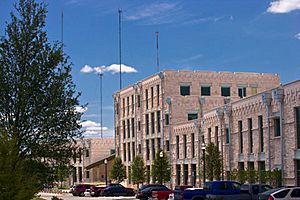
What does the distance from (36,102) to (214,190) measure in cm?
1619

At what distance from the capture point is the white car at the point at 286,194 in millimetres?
28422

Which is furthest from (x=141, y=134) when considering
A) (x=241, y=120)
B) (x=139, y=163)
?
(x=241, y=120)

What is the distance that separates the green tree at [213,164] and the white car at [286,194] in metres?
26.4

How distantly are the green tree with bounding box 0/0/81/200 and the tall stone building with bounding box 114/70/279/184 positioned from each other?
144ft

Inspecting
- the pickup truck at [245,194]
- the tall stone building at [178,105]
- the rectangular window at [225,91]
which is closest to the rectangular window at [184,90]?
the tall stone building at [178,105]

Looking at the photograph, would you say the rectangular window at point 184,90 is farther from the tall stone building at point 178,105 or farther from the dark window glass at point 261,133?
the dark window glass at point 261,133

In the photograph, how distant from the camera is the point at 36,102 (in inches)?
910

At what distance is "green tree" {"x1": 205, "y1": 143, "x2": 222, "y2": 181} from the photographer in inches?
2176

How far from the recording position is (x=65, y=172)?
23406 millimetres

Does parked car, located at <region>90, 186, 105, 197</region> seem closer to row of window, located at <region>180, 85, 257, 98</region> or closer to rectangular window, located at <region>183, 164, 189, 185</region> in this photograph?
rectangular window, located at <region>183, 164, 189, 185</region>

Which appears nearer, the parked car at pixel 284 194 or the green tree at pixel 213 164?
the parked car at pixel 284 194

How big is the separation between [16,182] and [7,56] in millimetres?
6307

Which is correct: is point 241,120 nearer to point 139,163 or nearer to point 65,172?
point 139,163

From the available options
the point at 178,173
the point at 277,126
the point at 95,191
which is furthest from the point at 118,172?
the point at 277,126
